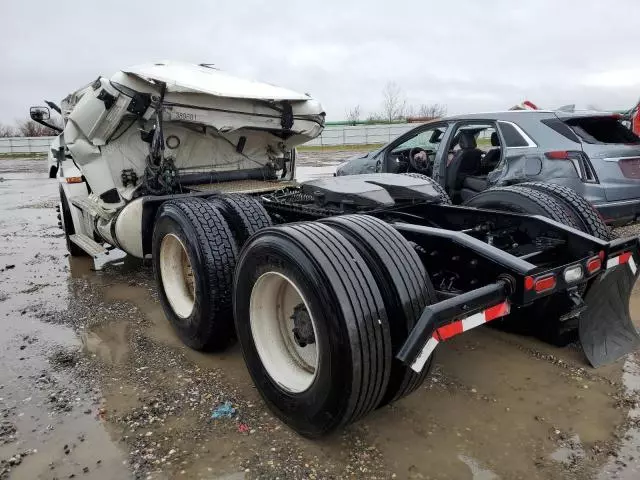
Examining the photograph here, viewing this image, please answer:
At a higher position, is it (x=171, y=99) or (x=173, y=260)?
(x=171, y=99)

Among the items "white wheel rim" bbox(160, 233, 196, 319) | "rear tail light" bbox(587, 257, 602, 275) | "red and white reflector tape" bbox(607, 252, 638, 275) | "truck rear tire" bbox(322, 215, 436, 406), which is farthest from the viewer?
"white wheel rim" bbox(160, 233, 196, 319)

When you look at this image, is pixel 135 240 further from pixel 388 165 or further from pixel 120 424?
pixel 388 165

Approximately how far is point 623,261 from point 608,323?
2.30ft

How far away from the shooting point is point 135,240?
4984mm

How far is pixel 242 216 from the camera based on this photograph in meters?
3.89

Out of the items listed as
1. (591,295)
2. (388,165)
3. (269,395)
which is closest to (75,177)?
(388,165)

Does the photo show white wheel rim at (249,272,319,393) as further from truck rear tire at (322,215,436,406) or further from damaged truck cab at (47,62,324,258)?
damaged truck cab at (47,62,324,258)

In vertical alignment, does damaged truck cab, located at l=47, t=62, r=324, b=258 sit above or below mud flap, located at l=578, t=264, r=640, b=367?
above

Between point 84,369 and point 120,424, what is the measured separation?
939mm

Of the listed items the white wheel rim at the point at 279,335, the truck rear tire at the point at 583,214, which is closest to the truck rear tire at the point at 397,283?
the white wheel rim at the point at 279,335

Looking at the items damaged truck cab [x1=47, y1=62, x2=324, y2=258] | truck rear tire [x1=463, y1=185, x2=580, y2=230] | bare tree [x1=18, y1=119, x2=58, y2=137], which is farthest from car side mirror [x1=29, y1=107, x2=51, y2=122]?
bare tree [x1=18, y1=119, x2=58, y2=137]

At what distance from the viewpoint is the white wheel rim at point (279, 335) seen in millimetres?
3002

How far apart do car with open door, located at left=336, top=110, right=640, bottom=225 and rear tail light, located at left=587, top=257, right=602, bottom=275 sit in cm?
240

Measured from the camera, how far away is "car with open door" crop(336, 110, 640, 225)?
504cm
